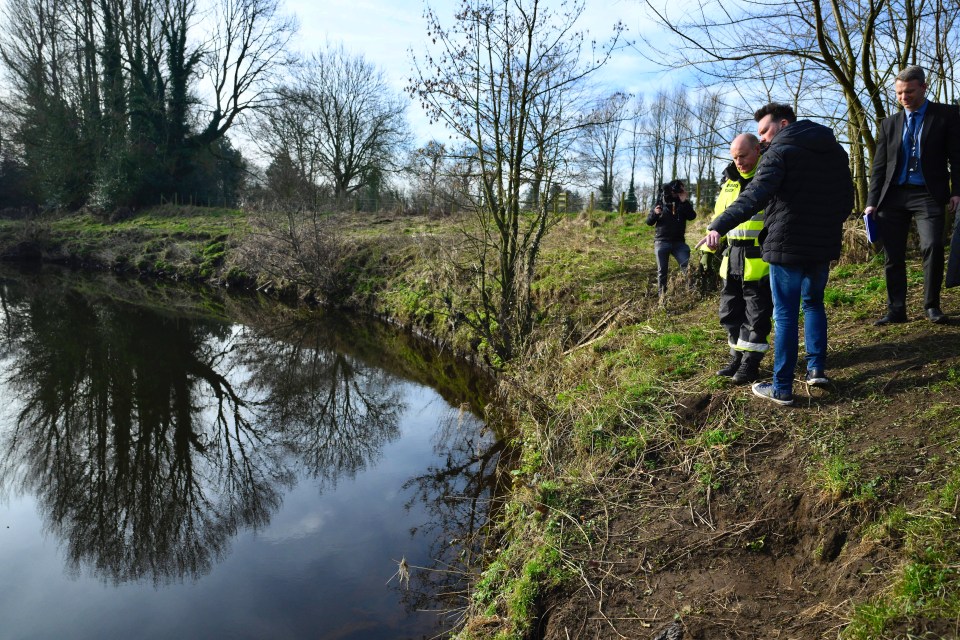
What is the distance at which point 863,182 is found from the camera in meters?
6.71

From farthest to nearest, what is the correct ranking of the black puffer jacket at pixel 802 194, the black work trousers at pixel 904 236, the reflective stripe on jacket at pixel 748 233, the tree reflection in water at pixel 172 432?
the tree reflection in water at pixel 172 432, the black work trousers at pixel 904 236, the reflective stripe on jacket at pixel 748 233, the black puffer jacket at pixel 802 194

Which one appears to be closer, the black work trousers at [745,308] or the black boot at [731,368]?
the black work trousers at [745,308]

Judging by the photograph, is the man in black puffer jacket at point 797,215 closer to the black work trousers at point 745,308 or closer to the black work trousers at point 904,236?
the black work trousers at point 745,308

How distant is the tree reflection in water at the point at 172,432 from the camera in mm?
5461

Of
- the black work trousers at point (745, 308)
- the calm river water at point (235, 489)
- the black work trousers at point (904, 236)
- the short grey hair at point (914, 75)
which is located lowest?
the calm river water at point (235, 489)

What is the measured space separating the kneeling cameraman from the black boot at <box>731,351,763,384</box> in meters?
3.25

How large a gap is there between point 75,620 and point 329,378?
576 centimetres

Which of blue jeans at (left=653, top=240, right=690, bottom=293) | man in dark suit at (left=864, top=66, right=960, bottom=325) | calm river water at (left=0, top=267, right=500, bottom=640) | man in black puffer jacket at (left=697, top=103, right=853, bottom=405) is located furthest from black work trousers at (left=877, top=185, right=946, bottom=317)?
calm river water at (left=0, top=267, right=500, bottom=640)

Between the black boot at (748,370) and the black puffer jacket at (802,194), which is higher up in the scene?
the black puffer jacket at (802,194)

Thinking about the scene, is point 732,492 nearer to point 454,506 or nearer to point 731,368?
point 731,368

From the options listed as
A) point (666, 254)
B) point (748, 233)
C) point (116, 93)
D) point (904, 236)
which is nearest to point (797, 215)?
point (748, 233)

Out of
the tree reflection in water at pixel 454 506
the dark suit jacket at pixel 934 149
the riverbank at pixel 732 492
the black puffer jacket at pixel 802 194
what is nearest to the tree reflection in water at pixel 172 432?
the tree reflection in water at pixel 454 506

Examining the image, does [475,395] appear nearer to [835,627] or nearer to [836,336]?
[836,336]

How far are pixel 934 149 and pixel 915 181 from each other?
0.77 feet
